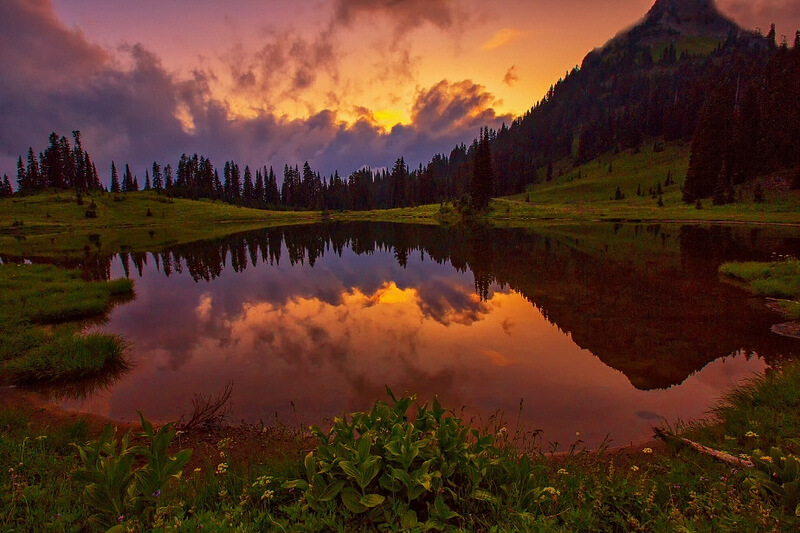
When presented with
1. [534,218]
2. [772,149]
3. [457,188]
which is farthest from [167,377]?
[457,188]

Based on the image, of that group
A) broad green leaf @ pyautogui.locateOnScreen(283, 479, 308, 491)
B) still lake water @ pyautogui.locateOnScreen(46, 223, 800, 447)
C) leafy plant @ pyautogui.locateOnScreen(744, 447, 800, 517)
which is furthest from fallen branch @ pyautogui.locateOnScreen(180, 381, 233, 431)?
leafy plant @ pyautogui.locateOnScreen(744, 447, 800, 517)

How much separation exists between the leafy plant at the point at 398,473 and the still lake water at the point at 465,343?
3828 millimetres

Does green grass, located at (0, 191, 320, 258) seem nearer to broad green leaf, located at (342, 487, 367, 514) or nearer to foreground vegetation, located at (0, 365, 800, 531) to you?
foreground vegetation, located at (0, 365, 800, 531)

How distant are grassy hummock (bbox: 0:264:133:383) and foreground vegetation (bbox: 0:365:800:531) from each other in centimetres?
630

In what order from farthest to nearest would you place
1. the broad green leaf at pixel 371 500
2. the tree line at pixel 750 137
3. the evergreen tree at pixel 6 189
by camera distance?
the evergreen tree at pixel 6 189, the tree line at pixel 750 137, the broad green leaf at pixel 371 500

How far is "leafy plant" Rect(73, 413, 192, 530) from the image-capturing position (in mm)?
3543

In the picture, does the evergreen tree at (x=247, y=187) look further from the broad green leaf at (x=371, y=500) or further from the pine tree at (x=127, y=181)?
the broad green leaf at (x=371, y=500)

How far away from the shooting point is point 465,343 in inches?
488

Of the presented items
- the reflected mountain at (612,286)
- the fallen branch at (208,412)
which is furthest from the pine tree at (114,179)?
the fallen branch at (208,412)

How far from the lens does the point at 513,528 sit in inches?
141

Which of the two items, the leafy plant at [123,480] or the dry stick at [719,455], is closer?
the leafy plant at [123,480]

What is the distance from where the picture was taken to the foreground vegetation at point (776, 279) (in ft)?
47.6

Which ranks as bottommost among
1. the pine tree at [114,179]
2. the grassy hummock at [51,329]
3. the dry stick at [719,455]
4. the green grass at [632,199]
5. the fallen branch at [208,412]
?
the fallen branch at [208,412]

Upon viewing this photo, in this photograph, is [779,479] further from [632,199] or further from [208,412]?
[632,199]
